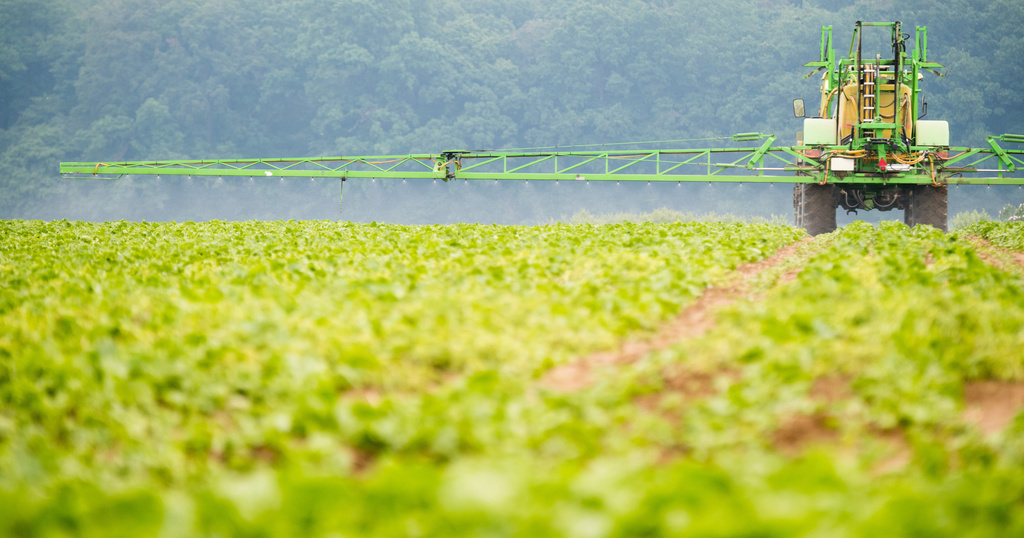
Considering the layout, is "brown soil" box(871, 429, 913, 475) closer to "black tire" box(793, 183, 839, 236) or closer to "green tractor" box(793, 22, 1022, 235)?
"green tractor" box(793, 22, 1022, 235)

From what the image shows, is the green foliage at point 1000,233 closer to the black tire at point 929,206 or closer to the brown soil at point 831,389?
the black tire at point 929,206

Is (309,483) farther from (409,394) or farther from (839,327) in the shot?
(839,327)

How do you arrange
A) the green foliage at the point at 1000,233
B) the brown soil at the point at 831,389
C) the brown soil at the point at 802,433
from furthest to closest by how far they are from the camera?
the green foliage at the point at 1000,233 → the brown soil at the point at 831,389 → the brown soil at the point at 802,433

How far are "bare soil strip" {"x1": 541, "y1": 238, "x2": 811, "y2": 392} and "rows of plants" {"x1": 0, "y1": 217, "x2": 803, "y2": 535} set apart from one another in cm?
10

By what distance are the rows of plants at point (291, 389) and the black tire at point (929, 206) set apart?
15066mm

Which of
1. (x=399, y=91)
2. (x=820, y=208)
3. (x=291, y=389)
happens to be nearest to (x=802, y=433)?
(x=291, y=389)

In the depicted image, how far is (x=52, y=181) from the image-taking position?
58.2 metres

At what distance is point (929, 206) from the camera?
21109mm

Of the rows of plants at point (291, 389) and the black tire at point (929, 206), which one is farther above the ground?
the black tire at point (929, 206)

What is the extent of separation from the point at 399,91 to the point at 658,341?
197ft

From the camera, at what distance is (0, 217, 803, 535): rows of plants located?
8.79 feet

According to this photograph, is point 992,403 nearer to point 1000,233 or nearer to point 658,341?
point 658,341

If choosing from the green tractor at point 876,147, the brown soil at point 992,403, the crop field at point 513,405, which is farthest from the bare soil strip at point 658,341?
the green tractor at point 876,147

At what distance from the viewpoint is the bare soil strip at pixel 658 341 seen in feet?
15.3
